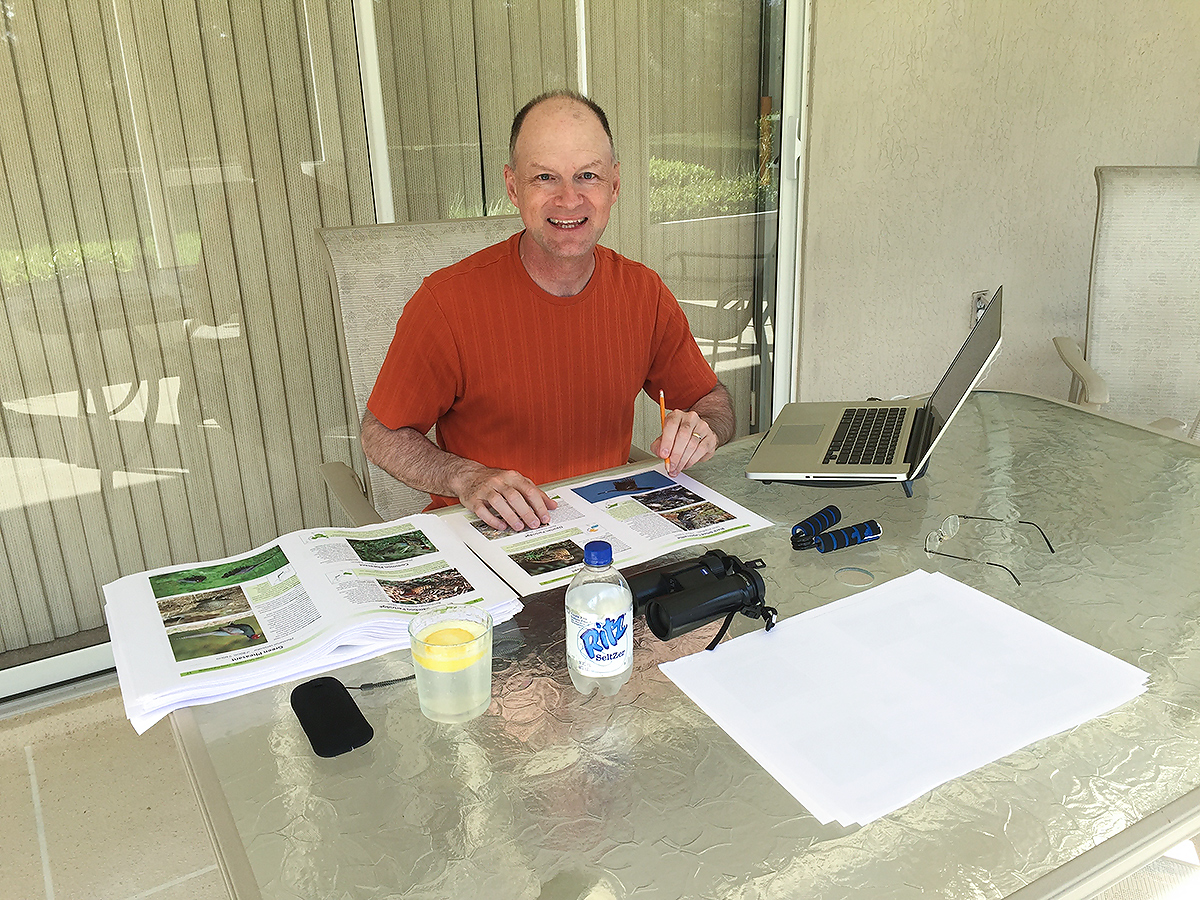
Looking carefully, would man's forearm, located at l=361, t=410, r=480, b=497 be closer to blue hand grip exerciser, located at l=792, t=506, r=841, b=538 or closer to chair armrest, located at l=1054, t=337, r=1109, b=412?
blue hand grip exerciser, located at l=792, t=506, r=841, b=538

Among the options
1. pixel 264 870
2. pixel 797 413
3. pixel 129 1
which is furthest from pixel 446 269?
pixel 264 870

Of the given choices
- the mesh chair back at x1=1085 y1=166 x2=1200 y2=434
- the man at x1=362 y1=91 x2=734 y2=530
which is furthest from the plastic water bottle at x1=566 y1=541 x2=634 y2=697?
the mesh chair back at x1=1085 y1=166 x2=1200 y2=434

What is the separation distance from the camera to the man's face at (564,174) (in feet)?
5.42

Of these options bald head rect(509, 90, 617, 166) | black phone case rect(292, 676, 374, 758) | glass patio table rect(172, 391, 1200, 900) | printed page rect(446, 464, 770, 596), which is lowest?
glass patio table rect(172, 391, 1200, 900)

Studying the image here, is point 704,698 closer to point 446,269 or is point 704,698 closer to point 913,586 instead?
point 913,586

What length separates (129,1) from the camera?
77.0 inches

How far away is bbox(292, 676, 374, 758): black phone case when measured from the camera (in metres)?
0.86

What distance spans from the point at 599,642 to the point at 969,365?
0.84 m

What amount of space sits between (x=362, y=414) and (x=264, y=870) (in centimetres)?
111

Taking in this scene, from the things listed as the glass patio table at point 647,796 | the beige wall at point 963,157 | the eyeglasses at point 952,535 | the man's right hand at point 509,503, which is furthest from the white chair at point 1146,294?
the man's right hand at point 509,503

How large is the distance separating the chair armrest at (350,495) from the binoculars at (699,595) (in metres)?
0.52

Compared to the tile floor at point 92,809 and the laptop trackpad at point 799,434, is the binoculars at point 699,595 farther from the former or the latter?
the tile floor at point 92,809

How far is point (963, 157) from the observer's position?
3174 mm

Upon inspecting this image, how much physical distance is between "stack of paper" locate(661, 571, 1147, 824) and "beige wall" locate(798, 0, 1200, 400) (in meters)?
2.23
